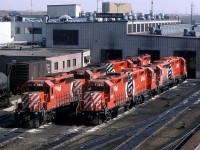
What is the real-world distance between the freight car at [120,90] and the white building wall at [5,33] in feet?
115

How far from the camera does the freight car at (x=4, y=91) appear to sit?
33778mm

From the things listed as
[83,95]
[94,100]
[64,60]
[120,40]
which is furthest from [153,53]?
[94,100]

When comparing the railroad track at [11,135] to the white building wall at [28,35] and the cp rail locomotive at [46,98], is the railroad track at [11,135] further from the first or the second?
the white building wall at [28,35]

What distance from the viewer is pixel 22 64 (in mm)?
36812

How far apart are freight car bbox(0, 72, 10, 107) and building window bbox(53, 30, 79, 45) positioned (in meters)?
23.6

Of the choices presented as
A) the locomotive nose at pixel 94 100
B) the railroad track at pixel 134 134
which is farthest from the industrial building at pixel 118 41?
the locomotive nose at pixel 94 100

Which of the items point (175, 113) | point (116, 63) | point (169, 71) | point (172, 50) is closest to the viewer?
point (175, 113)

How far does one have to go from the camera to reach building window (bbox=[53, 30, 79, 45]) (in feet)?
189

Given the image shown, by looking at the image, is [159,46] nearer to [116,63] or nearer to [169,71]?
[169,71]

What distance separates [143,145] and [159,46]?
105 feet

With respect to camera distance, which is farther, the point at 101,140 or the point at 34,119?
the point at 34,119

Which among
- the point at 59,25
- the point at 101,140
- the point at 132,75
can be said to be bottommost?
the point at 101,140

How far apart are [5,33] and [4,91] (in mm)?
39135

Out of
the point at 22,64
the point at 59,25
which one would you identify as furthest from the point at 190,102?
the point at 59,25
